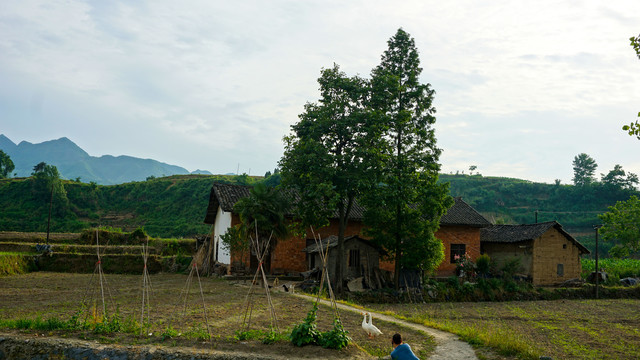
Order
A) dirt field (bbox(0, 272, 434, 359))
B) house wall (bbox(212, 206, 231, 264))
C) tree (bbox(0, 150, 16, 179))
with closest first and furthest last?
dirt field (bbox(0, 272, 434, 359)) < house wall (bbox(212, 206, 231, 264)) < tree (bbox(0, 150, 16, 179))

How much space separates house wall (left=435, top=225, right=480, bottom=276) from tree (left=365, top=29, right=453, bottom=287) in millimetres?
8135

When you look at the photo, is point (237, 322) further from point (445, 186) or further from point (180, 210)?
point (180, 210)

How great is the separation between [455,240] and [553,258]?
6.59m

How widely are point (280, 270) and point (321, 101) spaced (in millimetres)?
11060

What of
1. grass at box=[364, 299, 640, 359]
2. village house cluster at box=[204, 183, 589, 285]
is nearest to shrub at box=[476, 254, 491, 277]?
village house cluster at box=[204, 183, 589, 285]

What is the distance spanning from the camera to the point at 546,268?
2944 centimetres

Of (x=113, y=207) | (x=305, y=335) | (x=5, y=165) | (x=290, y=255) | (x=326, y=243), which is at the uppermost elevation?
(x=5, y=165)

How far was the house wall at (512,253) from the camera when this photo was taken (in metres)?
29.3

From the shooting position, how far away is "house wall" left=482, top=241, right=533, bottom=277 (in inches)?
1155

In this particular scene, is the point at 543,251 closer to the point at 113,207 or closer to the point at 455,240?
the point at 455,240

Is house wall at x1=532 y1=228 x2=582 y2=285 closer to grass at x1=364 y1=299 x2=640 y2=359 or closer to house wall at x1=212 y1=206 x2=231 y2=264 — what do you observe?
grass at x1=364 y1=299 x2=640 y2=359

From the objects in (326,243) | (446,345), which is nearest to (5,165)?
(326,243)

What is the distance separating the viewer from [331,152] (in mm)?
21500

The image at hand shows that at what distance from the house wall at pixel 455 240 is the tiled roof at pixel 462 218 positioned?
0.58 metres
